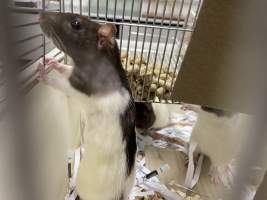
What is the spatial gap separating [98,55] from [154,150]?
23.1 inches

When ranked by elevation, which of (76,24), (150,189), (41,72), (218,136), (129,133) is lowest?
(150,189)

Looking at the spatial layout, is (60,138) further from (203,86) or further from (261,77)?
(261,77)

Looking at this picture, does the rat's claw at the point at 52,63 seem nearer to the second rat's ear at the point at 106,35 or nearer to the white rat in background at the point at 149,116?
the second rat's ear at the point at 106,35

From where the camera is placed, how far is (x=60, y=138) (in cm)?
Answer: 90

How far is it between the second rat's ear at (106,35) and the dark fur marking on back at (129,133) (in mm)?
Result: 158

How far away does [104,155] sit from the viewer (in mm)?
792

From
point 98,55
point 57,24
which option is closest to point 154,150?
point 98,55

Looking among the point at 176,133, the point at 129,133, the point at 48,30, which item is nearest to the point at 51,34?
the point at 48,30

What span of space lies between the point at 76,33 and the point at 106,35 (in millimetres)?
69

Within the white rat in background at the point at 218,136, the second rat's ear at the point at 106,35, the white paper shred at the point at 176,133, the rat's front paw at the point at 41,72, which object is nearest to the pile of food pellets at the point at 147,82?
the white rat in background at the point at 218,136

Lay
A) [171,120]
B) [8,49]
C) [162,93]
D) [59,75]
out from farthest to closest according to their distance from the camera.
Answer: [171,120] < [162,93] < [59,75] < [8,49]

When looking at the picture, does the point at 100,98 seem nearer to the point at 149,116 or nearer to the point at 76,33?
the point at 76,33

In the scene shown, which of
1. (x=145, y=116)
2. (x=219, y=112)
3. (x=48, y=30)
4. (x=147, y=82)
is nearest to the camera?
(x=48, y=30)

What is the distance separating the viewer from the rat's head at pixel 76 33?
72 centimetres
